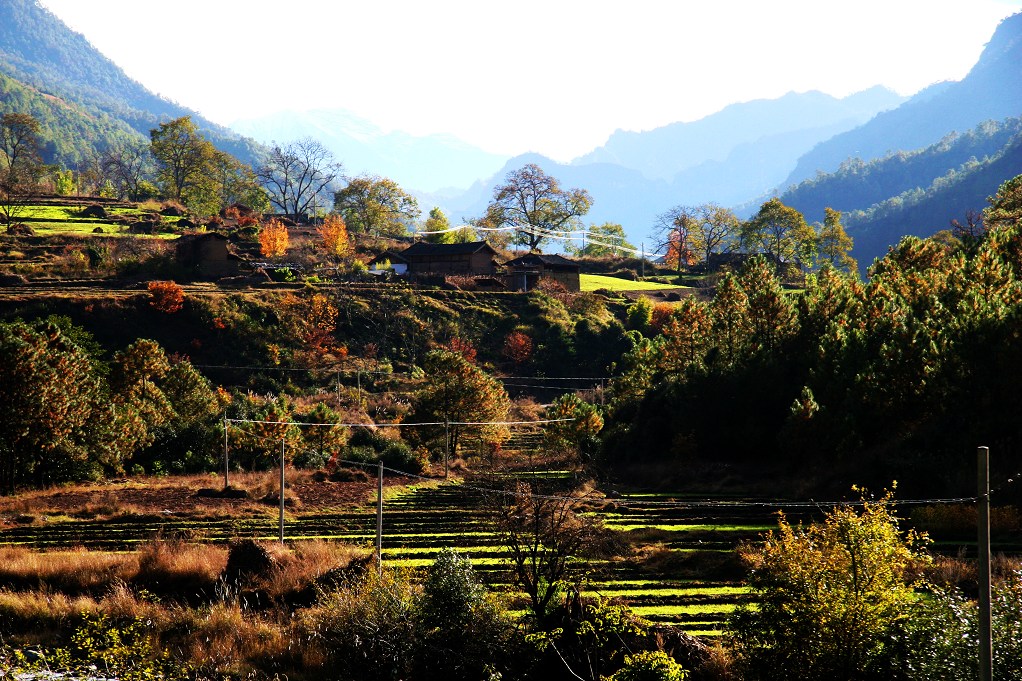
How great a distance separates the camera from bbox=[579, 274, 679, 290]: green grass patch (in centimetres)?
10456

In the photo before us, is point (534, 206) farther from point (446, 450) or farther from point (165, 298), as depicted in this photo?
point (446, 450)

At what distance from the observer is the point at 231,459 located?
50969 mm

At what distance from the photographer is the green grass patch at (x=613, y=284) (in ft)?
343

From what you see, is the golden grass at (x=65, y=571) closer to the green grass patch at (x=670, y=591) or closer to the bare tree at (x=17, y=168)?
the green grass patch at (x=670, y=591)

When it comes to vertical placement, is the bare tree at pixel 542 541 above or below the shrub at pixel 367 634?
above

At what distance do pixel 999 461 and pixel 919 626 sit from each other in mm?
21993

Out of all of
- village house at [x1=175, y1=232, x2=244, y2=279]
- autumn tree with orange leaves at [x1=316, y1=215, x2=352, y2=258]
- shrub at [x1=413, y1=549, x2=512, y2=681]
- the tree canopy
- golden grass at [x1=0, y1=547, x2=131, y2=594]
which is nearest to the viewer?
shrub at [x1=413, y1=549, x2=512, y2=681]

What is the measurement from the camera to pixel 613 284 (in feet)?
351

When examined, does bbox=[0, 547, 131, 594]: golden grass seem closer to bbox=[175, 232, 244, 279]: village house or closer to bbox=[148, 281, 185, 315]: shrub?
bbox=[148, 281, 185, 315]: shrub

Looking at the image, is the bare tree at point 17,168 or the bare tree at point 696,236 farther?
the bare tree at point 696,236

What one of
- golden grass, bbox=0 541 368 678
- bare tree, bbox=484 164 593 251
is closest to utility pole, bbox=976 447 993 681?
golden grass, bbox=0 541 368 678

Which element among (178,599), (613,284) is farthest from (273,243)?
(178,599)

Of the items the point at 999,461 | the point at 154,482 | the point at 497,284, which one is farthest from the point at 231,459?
the point at 497,284

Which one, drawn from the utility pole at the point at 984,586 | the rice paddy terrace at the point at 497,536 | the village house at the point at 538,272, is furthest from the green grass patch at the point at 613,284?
the utility pole at the point at 984,586
